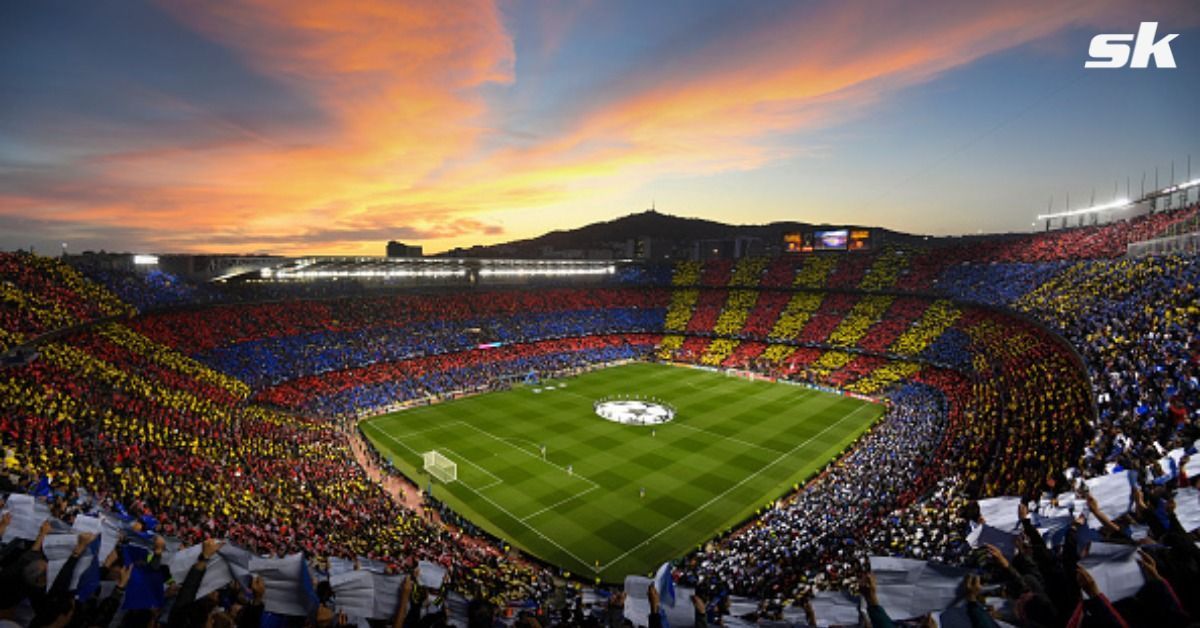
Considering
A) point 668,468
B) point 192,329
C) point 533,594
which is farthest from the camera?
point 192,329

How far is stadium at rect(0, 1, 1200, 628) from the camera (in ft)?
18.6

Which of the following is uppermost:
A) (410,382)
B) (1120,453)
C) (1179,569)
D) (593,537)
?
(1179,569)

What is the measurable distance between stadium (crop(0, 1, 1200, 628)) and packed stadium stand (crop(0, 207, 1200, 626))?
10cm

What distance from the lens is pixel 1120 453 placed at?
40.3 ft

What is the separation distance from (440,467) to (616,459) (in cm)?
1052

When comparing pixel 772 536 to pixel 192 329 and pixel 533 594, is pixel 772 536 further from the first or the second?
pixel 192 329

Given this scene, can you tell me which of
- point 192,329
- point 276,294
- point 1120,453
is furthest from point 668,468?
point 276,294

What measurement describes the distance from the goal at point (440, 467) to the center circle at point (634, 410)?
43.9 feet

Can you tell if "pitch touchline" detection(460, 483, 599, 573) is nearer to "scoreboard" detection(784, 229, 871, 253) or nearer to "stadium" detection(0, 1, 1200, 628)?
"stadium" detection(0, 1, 1200, 628)

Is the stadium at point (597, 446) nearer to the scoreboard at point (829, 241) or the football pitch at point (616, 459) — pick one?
the football pitch at point (616, 459)

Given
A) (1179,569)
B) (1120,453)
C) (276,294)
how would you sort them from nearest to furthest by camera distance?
1. (1179,569)
2. (1120,453)
3. (276,294)

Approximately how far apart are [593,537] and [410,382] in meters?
27.0

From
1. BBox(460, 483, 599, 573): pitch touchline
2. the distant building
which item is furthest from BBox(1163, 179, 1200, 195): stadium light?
the distant building

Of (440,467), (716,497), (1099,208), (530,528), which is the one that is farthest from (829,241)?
(530,528)
